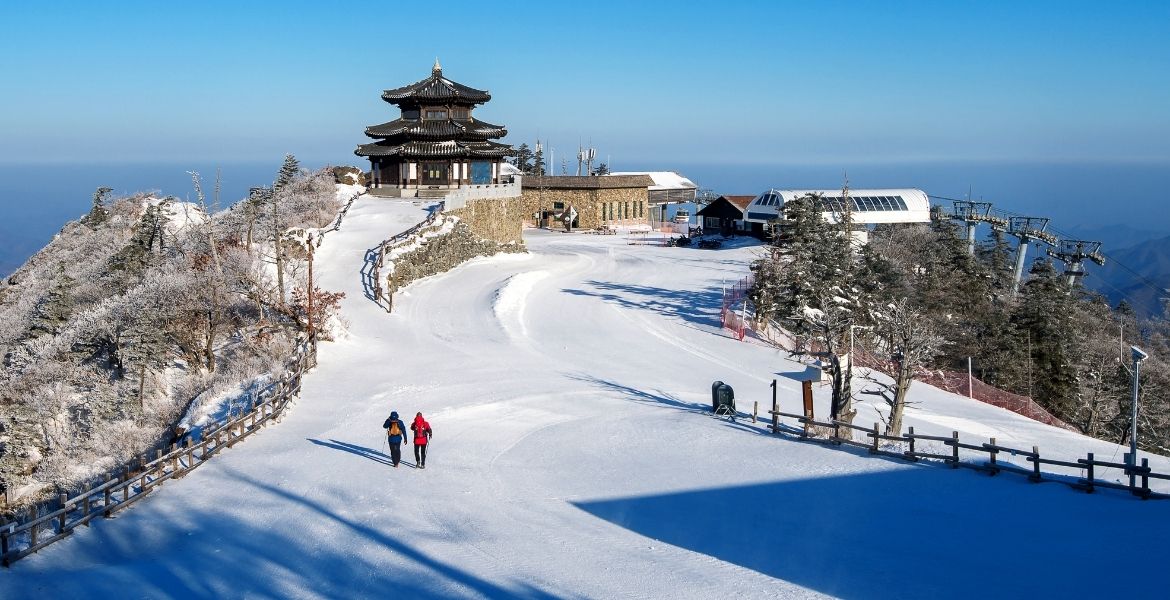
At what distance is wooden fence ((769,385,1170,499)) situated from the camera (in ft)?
52.4

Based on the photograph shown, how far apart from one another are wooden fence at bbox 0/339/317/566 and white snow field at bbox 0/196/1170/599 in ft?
0.87

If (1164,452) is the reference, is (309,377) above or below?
above

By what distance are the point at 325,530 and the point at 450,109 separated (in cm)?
4230

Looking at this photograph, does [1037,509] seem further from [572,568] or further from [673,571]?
[572,568]

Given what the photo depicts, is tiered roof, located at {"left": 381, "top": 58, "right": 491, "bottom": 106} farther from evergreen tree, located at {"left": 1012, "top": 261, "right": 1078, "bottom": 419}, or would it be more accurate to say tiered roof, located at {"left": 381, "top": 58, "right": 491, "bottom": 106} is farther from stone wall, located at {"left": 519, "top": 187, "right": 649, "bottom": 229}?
evergreen tree, located at {"left": 1012, "top": 261, "right": 1078, "bottom": 419}

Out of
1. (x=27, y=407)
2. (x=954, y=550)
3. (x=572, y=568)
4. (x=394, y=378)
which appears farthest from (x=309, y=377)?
(x=954, y=550)

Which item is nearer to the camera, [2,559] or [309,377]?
[2,559]

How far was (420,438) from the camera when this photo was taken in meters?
17.8

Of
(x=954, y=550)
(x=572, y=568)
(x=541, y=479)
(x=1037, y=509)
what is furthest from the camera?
(x=541, y=479)

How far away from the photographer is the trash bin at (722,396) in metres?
22.5

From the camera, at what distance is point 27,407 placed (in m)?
26.9

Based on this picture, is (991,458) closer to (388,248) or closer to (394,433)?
(394,433)

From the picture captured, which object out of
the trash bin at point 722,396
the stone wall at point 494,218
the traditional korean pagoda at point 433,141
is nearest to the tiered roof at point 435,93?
the traditional korean pagoda at point 433,141

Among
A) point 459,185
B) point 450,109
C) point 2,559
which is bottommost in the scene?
point 2,559
